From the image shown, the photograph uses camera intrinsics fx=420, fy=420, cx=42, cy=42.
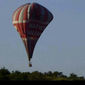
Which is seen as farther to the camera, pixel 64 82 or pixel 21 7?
pixel 21 7

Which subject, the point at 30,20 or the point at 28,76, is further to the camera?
the point at 28,76

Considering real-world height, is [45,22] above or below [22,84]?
above

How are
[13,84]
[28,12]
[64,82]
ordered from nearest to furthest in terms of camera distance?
[13,84]
[64,82]
[28,12]

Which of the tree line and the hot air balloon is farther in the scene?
the tree line

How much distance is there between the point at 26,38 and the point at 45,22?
11.8 ft

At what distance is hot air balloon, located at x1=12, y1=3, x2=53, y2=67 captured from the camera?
60125 millimetres

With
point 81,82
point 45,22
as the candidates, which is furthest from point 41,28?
point 81,82

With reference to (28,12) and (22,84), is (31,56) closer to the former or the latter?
(28,12)

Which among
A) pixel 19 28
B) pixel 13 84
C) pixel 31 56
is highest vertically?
pixel 19 28

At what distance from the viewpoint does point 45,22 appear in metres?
→ 61.1

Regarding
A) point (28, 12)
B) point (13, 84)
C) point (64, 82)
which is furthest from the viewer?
point (28, 12)

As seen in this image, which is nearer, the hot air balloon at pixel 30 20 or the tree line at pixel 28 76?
the hot air balloon at pixel 30 20

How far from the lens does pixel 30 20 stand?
60.6 metres

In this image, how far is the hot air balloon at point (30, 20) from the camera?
60125 mm
